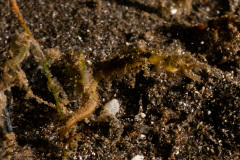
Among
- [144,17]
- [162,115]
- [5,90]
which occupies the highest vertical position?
[144,17]

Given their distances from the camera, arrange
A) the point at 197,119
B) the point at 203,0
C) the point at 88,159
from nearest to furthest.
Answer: the point at 88,159 < the point at 197,119 < the point at 203,0

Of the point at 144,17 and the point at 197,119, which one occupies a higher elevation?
the point at 144,17

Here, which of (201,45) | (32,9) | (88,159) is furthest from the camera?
(32,9)

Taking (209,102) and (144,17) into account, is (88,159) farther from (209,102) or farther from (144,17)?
(144,17)

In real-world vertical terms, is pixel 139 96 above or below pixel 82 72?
below

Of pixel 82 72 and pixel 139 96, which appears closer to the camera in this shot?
pixel 82 72

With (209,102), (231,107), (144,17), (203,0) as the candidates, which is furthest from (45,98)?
(203,0)

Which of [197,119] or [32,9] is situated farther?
[32,9]
